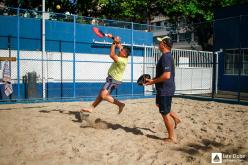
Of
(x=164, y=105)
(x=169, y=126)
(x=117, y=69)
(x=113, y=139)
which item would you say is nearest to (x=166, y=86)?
(x=164, y=105)

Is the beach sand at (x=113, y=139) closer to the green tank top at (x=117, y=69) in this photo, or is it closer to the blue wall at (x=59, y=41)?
the green tank top at (x=117, y=69)

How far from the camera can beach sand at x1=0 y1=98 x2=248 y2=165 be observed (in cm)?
450

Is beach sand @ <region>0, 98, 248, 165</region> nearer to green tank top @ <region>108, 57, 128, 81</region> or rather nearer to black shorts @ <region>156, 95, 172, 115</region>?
black shorts @ <region>156, 95, 172, 115</region>

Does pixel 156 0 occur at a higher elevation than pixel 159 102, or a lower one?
higher

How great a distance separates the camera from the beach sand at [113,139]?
14.8ft

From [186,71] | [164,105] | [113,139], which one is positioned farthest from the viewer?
[186,71]

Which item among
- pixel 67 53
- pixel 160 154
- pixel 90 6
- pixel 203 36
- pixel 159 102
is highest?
pixel 90 6

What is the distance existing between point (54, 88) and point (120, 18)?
14549mm

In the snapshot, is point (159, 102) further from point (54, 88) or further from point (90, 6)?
point (90, 6)

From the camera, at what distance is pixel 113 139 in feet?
18.2

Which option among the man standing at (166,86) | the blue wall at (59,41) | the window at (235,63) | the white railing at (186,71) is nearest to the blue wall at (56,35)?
the blue wall at (59,41)

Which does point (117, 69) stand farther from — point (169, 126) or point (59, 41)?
point (59, 41)

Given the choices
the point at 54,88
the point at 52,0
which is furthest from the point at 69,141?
the point at 52,0

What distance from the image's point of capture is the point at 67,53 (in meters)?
14.7
